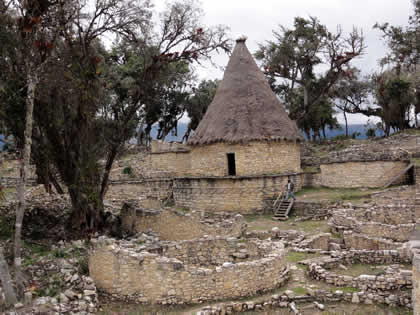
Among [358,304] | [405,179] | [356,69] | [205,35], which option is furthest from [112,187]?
[356,69]

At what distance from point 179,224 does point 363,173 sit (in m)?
9.64

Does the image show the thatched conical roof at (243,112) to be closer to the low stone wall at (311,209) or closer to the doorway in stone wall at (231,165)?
the doorway in stone wall at (231,165)

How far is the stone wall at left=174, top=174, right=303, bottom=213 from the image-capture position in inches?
687

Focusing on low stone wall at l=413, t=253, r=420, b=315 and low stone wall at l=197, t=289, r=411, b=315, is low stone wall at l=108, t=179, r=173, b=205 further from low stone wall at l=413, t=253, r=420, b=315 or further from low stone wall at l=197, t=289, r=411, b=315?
low stone wall at l=413, t=253, r=420, b=315

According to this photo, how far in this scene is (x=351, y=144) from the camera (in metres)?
25.8

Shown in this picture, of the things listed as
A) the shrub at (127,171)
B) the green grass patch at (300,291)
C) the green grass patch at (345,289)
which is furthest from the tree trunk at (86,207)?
the shrub at (127,171)

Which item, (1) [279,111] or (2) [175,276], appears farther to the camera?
(1) [279,111]

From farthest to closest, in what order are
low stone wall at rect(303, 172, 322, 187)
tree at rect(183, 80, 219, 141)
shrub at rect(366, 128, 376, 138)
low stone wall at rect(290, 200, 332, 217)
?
tree at rect(183, 80, 219, 141)
shrub at rect(366, 128, 376, 138)
low stone wall at rect(303, 172, 322, 187)
low stone wall at rect(290, 200, 332, 217)

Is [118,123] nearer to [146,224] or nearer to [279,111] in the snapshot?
[146,224]

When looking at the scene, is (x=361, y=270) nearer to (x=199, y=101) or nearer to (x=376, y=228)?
(x=376, y=228)

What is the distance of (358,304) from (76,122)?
350 inches

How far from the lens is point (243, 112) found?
1842 cm

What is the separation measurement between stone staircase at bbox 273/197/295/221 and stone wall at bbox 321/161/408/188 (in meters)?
3.17

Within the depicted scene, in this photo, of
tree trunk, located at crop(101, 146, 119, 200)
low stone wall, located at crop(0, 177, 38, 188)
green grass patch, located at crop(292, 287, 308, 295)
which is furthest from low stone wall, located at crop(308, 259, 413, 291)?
low stone wall, located at crop(0, 177, 38, 188)
